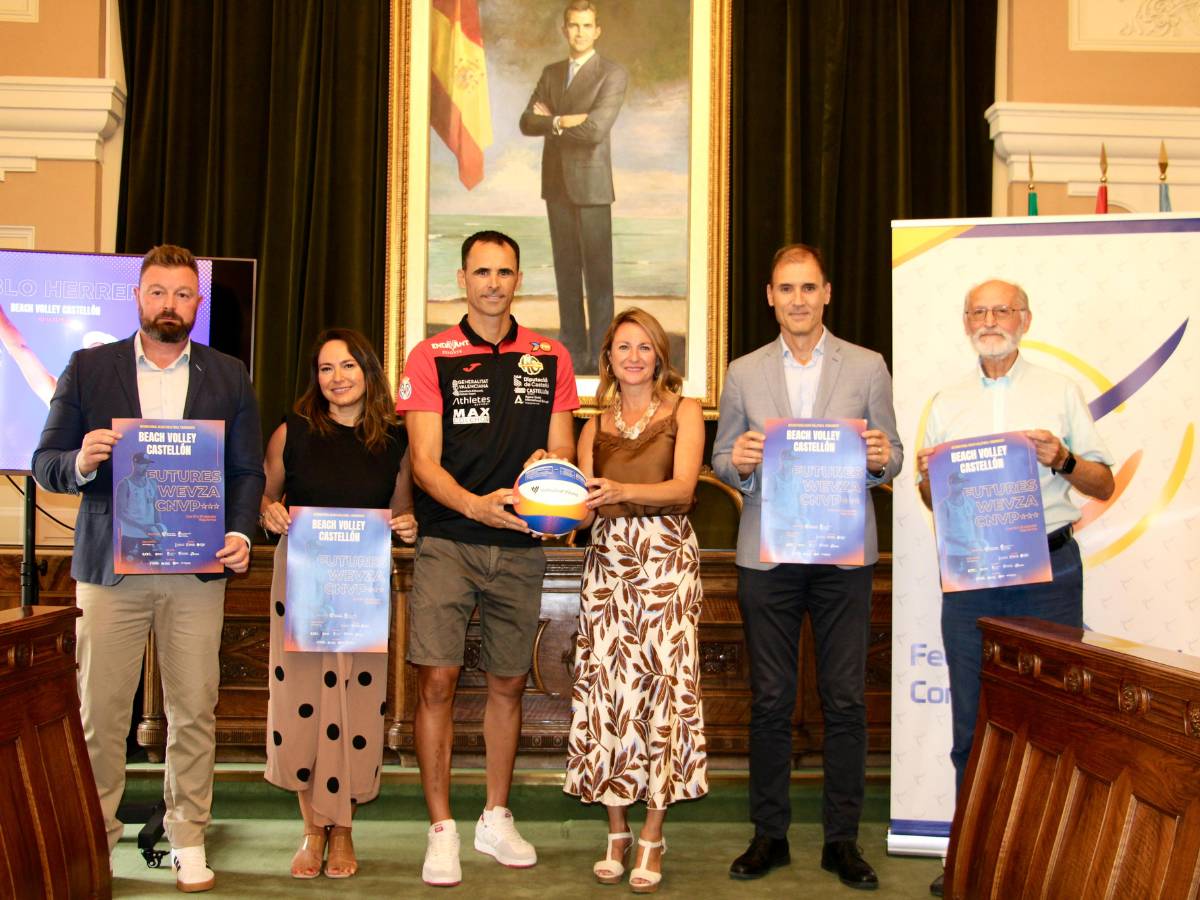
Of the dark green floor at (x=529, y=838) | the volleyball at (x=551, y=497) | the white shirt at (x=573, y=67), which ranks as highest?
the white shirt at (x=573, y=67)

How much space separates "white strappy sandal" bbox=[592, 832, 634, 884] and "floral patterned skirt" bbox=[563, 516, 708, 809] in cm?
12

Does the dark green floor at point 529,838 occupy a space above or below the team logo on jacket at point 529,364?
below

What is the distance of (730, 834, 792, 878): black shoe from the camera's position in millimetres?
3045

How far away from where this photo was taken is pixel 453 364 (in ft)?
10.0

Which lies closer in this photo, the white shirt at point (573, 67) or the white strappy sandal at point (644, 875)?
the white strappy sandal at point (644, 875)

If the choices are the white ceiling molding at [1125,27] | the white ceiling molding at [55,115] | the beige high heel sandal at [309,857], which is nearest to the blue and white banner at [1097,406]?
the beige high heel sandal at [309,857]

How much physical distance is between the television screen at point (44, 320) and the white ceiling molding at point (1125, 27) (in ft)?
13.3

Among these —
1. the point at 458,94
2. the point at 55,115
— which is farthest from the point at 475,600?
the point at 55,115

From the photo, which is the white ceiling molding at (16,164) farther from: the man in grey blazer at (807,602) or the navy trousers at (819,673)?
the navy trousers at (819,673)

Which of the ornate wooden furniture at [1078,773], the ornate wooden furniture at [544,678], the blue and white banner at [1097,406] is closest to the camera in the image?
the ornate wooden furniture at [1078,773]

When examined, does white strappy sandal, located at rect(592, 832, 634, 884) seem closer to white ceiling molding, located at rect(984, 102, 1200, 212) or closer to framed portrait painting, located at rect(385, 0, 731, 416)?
framed portrait painting, located at rect(385, 0, 731, 416)

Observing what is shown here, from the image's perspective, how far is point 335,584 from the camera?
9.68 feet

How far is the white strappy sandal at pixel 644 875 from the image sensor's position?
9.59 feet

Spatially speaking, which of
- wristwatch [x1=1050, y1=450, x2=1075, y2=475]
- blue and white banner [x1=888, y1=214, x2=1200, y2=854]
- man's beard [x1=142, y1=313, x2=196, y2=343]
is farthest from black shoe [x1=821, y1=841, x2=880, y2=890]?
man's beard [x1=142, y1=313, x2=196, y2=343]
